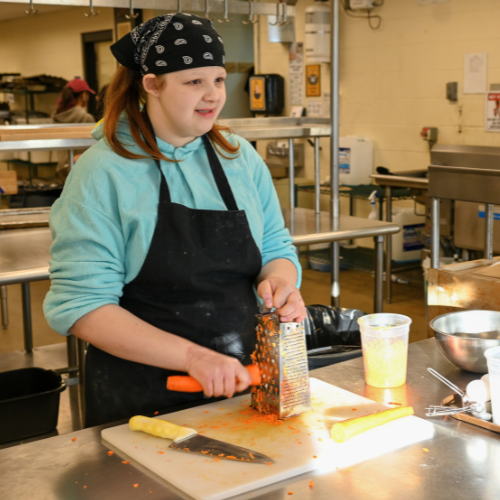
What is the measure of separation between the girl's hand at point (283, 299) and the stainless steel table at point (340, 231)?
1.16 m

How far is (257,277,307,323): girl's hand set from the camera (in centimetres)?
138

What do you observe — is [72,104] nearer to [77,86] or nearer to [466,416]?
[77,86]

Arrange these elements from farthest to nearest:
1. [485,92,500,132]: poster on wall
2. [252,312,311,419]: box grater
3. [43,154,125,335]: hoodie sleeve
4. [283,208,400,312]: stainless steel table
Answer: [485,92,500,132]: poster on wall, [283,208,400,312]: stainless steel table, [43,154,125,335]: hoodie sleeve, [252,312,311,419]: box grater

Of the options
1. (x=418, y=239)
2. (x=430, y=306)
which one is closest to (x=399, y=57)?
(x=418, y=239)

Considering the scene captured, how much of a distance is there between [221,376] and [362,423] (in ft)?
0.88

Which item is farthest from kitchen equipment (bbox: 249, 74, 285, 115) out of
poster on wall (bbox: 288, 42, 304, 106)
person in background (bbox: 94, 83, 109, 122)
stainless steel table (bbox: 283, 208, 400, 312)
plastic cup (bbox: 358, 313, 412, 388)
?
plastic cup (bbox: 358, 313, 412, 388)

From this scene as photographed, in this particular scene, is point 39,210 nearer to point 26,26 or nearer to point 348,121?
point 348,121

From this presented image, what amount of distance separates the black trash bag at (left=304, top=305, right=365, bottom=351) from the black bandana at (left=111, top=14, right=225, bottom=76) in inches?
45.7

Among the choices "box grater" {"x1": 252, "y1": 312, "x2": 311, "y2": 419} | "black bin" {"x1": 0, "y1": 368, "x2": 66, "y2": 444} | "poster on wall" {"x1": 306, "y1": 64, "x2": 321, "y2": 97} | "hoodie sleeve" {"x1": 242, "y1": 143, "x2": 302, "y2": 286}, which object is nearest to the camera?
"box grater" {"x1": 252, "y1": 312, "x2": 311, "y2": 419}

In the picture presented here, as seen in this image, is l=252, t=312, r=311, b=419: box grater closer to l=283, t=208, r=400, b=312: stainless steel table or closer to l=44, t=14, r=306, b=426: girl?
l=44, t=14, r=306, b=426: girl

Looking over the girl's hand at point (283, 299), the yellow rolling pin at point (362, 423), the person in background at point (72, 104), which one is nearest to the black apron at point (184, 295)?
the girl's hand at point (283, 299)

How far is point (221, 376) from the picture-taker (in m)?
1.27

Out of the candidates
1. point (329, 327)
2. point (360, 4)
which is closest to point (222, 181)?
point (329, 327)

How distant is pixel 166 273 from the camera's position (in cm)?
151
